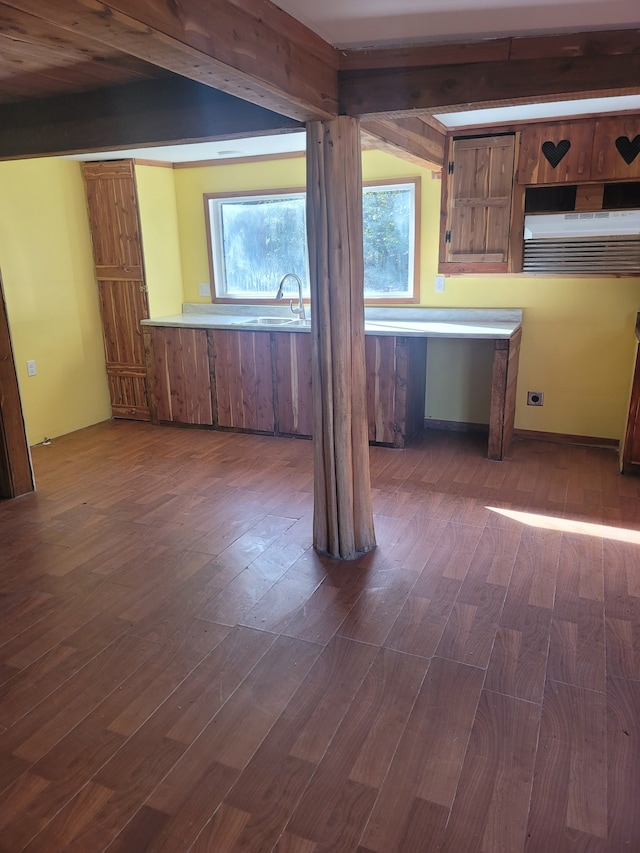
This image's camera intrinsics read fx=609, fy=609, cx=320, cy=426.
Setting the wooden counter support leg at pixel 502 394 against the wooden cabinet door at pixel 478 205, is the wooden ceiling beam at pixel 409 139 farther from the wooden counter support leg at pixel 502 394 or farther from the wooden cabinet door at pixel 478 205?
the wooden counter support leg at pixel 502 394

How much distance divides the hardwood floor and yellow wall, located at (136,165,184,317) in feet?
7.48

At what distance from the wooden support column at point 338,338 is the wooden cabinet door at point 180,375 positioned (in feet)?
7.88

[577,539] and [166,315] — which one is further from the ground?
[166,315]

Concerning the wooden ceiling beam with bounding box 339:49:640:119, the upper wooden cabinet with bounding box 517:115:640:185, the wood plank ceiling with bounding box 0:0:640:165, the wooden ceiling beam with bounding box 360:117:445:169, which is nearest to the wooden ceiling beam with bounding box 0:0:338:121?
the wood plank ceiling with bounding box 0:0:640:165

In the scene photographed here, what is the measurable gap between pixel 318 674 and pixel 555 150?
11.3 feet

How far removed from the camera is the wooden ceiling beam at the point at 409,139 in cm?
302

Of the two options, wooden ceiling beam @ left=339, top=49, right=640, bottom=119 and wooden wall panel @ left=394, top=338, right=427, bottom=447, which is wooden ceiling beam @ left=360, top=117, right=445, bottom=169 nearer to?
wooden ceiling beam @ left=339, top=49, right=640, bottom=119

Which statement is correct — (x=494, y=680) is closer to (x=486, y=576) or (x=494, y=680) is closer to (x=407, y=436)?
(x=486, y=576)

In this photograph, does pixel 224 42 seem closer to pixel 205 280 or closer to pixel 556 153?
pixel 556 153

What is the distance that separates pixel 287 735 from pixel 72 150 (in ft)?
9.70

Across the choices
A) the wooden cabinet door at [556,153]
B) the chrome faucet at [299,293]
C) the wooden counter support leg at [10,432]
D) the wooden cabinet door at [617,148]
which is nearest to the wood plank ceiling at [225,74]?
the wooden cabinet door at [556,153]

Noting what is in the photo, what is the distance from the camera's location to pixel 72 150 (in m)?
3.16

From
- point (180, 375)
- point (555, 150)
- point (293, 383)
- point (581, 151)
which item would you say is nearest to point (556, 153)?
point (555, 150)

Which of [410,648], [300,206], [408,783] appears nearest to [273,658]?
[410,648]
